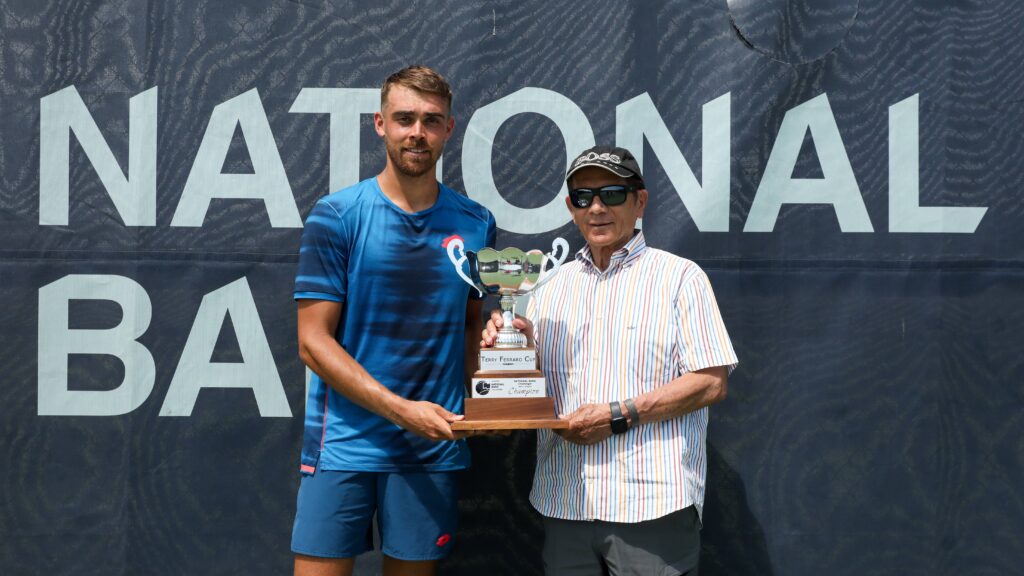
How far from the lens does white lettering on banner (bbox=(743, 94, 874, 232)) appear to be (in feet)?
9.85

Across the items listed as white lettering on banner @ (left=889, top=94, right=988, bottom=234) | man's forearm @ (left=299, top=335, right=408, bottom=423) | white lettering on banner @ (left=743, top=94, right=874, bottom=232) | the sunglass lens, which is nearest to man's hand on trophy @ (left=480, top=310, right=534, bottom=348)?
man's forearm @ (left=299, top=335, right=408, bottom=423)

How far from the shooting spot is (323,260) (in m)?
2.41

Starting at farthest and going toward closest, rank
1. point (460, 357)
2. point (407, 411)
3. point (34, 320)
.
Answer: point (34, 320) < point (460, 357) < point (407, 411)

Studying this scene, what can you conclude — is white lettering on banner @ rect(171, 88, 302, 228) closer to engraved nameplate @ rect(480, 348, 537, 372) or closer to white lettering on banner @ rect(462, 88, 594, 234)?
white lettering on banner @ rect(462, 88, 594, 234)

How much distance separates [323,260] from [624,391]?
0.88m

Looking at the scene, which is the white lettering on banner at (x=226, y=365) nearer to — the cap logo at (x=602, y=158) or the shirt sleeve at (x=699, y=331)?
the cap logo at (x=602, y=158)

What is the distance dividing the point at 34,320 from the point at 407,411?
1513 mm

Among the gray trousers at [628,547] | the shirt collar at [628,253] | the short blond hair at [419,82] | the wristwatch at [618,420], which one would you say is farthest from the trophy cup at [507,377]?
the short blond hair at [419,82]

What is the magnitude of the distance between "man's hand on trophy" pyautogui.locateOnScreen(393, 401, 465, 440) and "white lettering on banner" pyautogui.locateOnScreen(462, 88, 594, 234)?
2.91ft

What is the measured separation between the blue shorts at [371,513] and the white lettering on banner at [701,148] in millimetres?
1262

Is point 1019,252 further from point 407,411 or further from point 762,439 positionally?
point 407,411

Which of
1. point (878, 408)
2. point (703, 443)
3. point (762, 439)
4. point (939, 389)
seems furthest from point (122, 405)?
point (939, 389)

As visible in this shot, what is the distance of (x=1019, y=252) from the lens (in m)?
3.03

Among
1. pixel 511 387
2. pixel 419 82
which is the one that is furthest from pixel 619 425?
pixel 419 82
